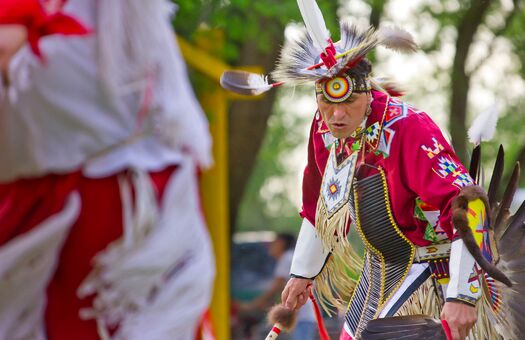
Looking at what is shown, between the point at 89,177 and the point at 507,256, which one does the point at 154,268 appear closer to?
the point at 89,177

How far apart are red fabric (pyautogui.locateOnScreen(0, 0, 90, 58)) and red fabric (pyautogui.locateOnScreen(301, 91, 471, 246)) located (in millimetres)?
1796

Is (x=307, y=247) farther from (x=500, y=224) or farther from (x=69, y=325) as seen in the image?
(x=69, y=325)

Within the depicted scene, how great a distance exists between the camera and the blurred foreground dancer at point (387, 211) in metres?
3.97

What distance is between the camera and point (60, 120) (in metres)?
2.51

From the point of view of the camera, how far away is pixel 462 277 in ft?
12.8

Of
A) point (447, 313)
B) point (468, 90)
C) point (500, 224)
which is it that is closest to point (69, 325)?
point (447, 313)

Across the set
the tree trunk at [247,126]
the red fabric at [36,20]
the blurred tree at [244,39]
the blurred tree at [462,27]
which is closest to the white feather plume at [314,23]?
the red fabric at [36,20]

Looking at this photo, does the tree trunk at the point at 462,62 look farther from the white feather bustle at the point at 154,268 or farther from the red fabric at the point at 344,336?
the white feather bustle at the point at 154,268

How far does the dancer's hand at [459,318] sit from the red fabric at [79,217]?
171cm

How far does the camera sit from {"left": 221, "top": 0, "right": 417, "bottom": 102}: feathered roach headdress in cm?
426

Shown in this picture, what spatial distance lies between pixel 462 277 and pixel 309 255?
2.92 ft

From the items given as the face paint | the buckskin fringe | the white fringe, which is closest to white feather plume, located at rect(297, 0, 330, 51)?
the face paint

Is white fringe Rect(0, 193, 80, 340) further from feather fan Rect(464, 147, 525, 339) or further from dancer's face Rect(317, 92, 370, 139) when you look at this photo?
feather fan Rect(464, 147, 525, 339)

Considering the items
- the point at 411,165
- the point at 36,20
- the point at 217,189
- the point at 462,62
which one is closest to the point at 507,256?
the point at 411,165
